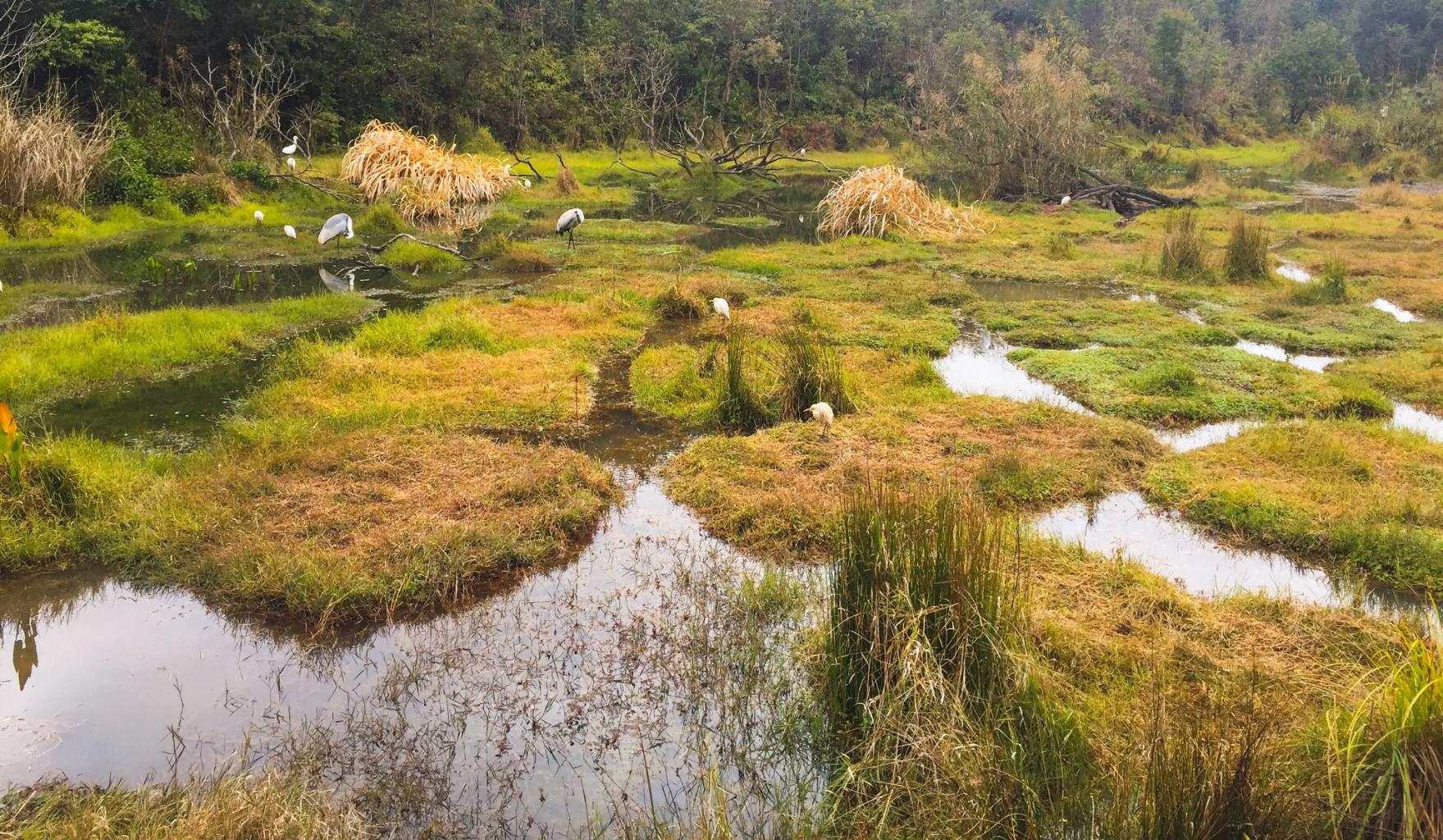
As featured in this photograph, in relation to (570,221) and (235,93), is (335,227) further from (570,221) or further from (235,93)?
(235,93)

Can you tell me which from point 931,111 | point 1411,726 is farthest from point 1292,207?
point 1411,726

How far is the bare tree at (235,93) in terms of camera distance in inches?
755

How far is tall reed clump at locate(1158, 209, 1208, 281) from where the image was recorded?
13.1 meters

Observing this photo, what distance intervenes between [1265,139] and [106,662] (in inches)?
1943

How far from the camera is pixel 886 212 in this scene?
17.5 meters

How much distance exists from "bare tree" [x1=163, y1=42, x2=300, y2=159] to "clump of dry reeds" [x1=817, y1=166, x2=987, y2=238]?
40.4 feet

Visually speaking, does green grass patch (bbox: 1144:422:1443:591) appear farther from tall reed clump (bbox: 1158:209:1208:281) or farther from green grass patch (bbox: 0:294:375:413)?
green grass patch (bbox: 0:294:375:413)

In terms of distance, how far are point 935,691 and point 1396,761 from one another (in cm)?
140

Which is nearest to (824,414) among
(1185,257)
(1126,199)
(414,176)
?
(1185,257)

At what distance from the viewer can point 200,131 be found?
64.1ft

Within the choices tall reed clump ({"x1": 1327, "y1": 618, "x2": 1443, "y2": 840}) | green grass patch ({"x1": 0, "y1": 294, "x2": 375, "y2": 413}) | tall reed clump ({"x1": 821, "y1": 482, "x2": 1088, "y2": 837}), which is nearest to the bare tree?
green grass patch ({"x1": 0, "y1": 294, "x2": 375, "y2": 413})

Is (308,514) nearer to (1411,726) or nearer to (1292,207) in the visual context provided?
(1411,726)

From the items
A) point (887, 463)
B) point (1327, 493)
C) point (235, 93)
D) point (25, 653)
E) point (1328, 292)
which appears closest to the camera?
point (25, 653)

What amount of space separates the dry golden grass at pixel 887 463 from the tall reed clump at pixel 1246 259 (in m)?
7.49
